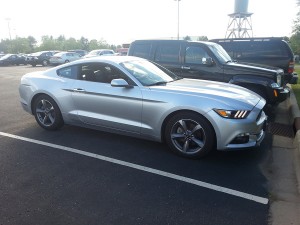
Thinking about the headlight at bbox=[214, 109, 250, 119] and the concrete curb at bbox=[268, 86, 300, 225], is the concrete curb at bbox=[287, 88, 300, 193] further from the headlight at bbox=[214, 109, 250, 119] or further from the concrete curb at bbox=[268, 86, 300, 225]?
the headlight at bbox=[214, 109, 250, 119]

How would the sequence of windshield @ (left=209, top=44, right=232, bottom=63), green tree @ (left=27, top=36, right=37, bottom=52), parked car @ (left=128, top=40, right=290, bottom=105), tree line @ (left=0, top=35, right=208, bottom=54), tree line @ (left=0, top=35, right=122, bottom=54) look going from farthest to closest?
1. green tree @ (left=27, top=36, right=37, bottom=52)
2. tree line @ (left=0, top=35, right=122, bottom=54)
3. tree line @ (left=0, top=35, right=208, bottom=54)
4. windshield @ (left=209, top=44, right=232, bottom=63)
5. parked car @ (left=128, top=40, right=290, bottom=105)

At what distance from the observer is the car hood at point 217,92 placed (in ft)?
14.4

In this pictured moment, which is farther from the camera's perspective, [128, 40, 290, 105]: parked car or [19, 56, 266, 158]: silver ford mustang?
[128, 40, 290, 105]: parked car

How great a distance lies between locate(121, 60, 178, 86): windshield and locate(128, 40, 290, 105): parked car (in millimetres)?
1752

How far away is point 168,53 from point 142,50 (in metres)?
0.81

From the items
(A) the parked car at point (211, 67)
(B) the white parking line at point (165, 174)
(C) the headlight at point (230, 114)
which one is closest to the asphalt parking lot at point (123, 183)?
(B) the white parking line at point (165, 174)

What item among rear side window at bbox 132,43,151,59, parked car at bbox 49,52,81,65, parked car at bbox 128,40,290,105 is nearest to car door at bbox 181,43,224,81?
parked car at bbox 128,40,290,105

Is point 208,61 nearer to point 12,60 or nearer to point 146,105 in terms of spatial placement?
point 146,105

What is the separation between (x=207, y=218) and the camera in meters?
3.11

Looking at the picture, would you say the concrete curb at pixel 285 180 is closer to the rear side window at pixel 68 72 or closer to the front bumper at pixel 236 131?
the front bumper at pixel 236 131

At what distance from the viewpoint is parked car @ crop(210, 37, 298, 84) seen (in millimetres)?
9383

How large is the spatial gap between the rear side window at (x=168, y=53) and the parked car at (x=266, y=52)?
3791 millimetres

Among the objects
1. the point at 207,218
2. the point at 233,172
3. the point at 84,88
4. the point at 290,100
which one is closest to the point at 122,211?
the point at 207,218

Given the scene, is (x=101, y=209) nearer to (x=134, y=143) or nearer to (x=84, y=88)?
(x=134, y=143)
